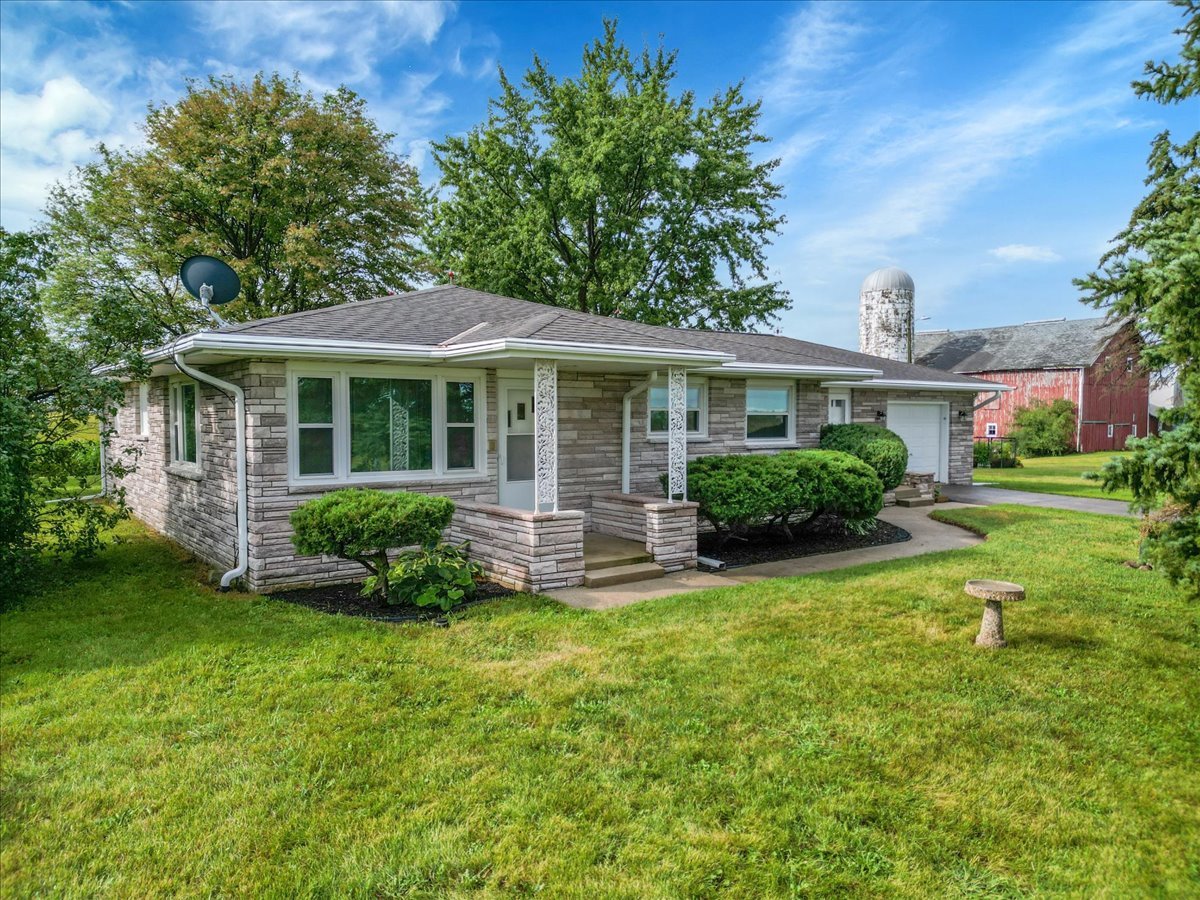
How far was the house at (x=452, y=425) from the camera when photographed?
24.7 ft

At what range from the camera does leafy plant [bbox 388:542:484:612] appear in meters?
6.66

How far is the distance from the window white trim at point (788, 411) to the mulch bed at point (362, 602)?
19.6 feet

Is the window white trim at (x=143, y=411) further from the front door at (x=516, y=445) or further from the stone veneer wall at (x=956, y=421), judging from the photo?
the stone veneer wall at (x=956, y=421)

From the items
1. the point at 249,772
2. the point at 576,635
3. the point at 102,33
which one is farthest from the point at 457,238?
the point at 249,772

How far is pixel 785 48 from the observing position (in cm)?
1213

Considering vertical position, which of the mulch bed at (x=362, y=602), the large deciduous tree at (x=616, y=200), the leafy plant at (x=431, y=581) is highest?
the large deciduous tree at (x=616, y=200)

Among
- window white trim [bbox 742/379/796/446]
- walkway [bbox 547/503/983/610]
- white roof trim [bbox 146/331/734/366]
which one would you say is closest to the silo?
window white trim [bbox 742/379/796/446]

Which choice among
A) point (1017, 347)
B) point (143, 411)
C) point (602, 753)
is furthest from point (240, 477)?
point (1017, 347)

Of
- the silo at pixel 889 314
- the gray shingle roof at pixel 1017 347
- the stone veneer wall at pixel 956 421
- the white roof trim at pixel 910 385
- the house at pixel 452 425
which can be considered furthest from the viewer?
the gray shingle roof at pixel 1017 347

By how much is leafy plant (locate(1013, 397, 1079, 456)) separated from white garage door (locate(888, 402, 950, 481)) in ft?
47.6

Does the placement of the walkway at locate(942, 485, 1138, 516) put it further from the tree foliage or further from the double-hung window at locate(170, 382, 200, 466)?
the tree foliage

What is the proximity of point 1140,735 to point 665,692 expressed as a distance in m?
2.94

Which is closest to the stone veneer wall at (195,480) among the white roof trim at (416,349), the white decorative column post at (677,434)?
the white roof trim at (416,349)

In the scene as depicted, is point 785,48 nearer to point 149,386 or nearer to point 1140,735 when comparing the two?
point 1140,735
